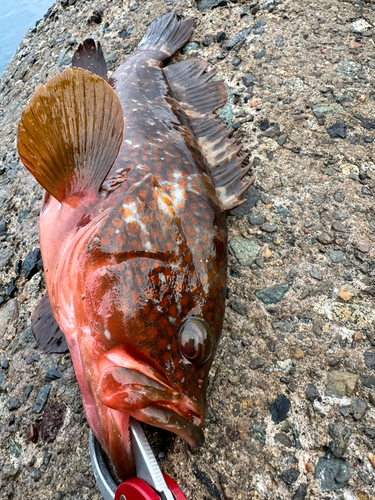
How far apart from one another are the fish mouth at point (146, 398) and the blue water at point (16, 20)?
863 cm

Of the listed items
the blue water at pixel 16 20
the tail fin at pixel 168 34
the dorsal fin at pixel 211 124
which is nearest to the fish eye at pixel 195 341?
the dorsal fin at pixel 211 124

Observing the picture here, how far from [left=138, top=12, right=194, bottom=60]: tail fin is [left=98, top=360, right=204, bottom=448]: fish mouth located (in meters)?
2.84

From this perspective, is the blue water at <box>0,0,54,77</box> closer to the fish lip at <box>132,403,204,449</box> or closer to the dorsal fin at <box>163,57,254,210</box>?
the dorsal fin at <box>163,57,254,210</box>

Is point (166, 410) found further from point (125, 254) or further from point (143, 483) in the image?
point (125, 254)

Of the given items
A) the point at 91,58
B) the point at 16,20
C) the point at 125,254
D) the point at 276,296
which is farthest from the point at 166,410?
the point at 16,20

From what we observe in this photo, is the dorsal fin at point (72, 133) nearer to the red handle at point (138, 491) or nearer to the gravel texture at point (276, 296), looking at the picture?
the gravel texture at point (276, 296)

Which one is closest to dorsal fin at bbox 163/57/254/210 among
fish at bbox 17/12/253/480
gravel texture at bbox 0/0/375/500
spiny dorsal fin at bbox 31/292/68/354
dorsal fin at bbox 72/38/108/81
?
fish at bbox 17/12/253/480

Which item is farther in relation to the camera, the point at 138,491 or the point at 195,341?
the point at 195,341

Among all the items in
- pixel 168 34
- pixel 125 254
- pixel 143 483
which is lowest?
pixel 143 483

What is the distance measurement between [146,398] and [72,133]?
1252 millimetres

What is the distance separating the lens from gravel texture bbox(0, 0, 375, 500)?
182 cm

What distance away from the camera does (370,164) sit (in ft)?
8.79

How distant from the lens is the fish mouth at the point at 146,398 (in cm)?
148

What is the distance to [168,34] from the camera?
353cm
